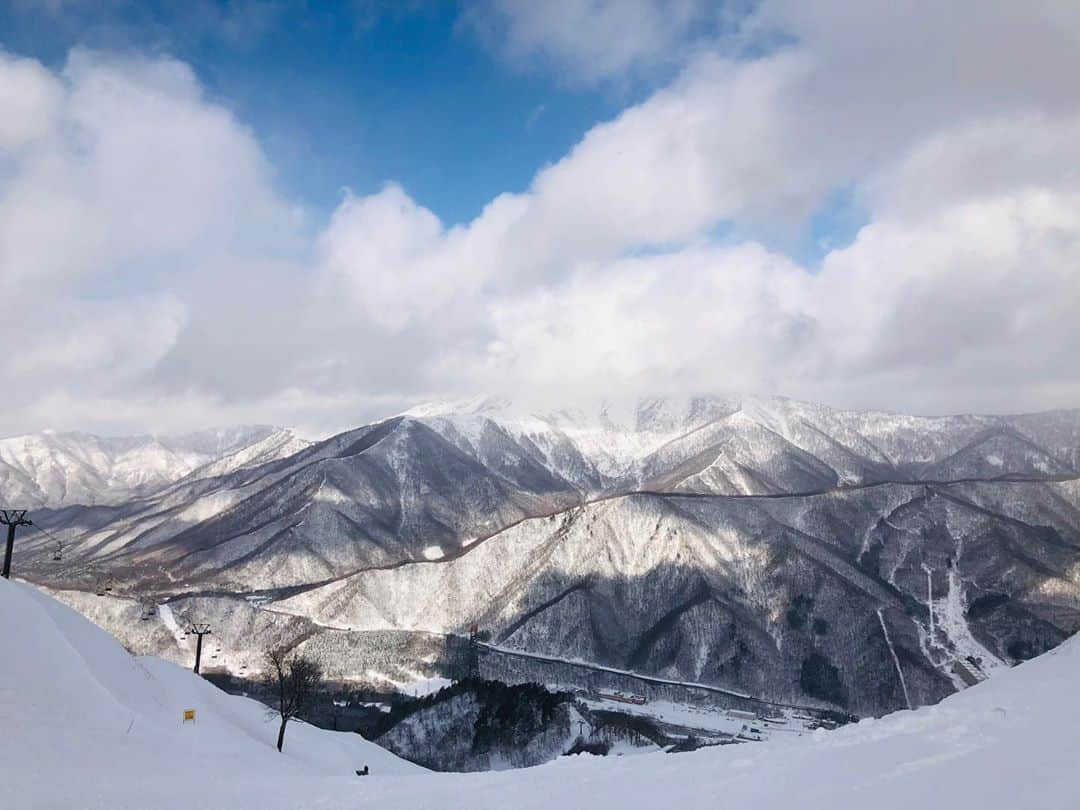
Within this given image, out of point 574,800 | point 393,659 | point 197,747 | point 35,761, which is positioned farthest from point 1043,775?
point 393,659

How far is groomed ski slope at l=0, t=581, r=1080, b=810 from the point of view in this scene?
577 inches

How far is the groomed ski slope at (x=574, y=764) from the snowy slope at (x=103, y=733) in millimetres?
109

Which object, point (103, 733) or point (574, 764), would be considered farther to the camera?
point (103, 733)

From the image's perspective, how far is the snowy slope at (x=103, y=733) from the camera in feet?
→ 77.2

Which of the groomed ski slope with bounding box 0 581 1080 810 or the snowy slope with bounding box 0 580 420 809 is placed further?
the snowy slope with bounding box 0 580 420 809

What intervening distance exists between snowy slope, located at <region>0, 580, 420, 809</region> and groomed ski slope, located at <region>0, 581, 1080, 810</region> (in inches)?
4.3

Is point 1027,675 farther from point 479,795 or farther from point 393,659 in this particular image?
point 393,659

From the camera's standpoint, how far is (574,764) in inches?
976

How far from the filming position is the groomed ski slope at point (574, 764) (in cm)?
1466

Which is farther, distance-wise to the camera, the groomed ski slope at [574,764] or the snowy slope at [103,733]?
the snowy slope at [103,733]

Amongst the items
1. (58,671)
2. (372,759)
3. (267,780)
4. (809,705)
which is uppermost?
(58,671)

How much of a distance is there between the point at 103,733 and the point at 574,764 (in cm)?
2168

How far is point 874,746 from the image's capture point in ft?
59.5

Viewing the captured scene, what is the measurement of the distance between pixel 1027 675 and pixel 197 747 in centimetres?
3705
